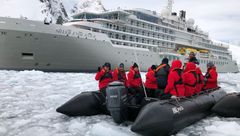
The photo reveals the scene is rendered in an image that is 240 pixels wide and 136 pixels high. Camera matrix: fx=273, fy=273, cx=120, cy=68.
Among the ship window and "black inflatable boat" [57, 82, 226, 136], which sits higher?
the ship window

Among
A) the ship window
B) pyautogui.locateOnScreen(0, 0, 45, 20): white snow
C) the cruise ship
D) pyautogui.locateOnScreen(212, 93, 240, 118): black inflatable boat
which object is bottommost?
pyautogui.locateOnScreen(212, 93, 240, 118): black inflatable boat

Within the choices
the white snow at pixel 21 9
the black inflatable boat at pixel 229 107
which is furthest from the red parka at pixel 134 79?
the white snow at pixel 21 9

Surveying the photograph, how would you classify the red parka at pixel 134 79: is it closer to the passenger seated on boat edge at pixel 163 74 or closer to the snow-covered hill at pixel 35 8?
the passenger seated on boat edge at pixel 163 74

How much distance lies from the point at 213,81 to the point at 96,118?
4.63m

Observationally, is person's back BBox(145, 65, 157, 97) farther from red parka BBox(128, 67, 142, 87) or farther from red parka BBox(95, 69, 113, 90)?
red parka BBox(95, 69, 113, 90)

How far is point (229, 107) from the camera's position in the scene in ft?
24.2

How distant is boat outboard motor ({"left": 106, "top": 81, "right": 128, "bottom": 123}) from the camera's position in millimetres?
6219

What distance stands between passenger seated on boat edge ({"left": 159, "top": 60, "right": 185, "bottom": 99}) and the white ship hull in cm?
1527

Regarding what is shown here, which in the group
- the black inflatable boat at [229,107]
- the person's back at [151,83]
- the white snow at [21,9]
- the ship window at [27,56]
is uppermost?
the white snow at [21,9]

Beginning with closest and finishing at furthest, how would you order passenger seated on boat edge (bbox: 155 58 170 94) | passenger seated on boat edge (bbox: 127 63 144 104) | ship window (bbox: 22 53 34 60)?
passenger seated on boat edge (bbox: 155 58 170 94) → passenger seated on boat edge (bbox: 127 63 144 104) → ship window (bbox: 22 53 34 60)

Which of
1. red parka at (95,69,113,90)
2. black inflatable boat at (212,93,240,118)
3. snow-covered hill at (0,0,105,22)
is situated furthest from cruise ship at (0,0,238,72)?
snow-covered hill at (0,0,105,22)

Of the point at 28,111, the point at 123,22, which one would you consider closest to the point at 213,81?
the point at 28,111

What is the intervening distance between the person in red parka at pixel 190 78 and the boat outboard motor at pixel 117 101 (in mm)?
1655

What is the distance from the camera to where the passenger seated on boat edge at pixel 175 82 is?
6.40m
